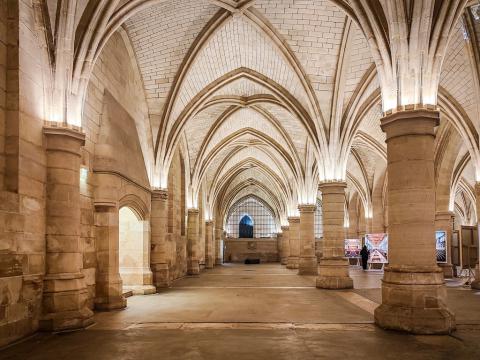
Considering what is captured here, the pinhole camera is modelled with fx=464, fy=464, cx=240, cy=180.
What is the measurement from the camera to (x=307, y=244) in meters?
22.1

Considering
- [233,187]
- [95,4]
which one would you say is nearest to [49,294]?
[95,4]

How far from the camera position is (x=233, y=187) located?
41.2 metres

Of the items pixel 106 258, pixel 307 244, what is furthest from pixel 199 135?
pixel 106 258

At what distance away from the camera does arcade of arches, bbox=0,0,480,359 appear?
26.1 ft

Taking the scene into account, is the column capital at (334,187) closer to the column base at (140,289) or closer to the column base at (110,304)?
the column base at (140,289)

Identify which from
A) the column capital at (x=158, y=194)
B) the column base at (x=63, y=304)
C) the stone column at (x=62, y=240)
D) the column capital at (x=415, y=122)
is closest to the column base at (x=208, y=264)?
the column capital at (x=158, y=194)

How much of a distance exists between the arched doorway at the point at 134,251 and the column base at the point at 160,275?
1923 millimetres

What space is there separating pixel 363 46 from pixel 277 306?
824 cm

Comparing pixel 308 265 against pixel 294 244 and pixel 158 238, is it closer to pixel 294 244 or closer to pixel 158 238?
pixel 294 244

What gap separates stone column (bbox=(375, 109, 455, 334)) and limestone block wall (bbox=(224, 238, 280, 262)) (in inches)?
1420

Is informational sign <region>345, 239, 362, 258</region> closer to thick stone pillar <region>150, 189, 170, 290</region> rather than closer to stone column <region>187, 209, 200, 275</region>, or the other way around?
stone column <region>187, 209, 200, 275</region>

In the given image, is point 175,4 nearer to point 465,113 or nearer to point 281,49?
point 281,49

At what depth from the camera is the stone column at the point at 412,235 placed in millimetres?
7898

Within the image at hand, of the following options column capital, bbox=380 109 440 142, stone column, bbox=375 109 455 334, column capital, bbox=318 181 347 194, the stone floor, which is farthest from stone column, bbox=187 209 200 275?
column capital, bbox=380 109 440 142
